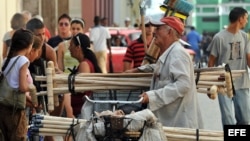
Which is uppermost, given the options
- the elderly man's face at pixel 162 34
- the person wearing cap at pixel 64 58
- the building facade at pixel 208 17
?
the elderly man's face at pixel 162 34

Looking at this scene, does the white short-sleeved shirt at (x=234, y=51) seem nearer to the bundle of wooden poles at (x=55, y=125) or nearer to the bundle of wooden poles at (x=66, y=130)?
the bundle of wooden poles at (x=66, y=130)

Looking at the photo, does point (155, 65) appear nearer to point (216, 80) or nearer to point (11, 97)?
point (216, 80)

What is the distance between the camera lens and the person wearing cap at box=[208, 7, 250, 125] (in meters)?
11.4

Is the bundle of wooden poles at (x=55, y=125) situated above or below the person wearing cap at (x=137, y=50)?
below

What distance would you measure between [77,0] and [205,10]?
178 feet

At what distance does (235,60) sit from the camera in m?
11.5

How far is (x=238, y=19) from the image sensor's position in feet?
38.1

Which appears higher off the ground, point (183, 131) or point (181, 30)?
point (181, 30)

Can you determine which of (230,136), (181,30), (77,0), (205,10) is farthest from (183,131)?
(205,10)

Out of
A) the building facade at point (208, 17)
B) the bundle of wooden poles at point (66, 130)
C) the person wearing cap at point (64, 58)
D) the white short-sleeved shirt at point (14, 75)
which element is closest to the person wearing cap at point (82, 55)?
the white short-sleeved shirt at point (14, 75)

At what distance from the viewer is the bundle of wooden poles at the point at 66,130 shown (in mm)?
6605

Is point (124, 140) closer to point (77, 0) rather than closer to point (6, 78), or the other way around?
point (6, 78)

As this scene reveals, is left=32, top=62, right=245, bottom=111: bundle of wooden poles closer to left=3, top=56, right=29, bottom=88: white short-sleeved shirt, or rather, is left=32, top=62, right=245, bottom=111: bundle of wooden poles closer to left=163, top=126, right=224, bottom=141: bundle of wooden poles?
left=3, top=56, right=29, bottom=88: white short-sleeved shirt

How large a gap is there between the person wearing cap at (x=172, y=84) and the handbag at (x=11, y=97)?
1538 mm
